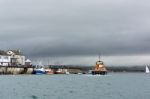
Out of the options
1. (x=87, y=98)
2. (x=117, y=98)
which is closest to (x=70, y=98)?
(x=87, y=98)

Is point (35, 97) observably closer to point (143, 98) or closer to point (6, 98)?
point (6, 98)

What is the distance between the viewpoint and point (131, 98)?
6669 cm

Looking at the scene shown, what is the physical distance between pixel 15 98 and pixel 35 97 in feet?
10.4

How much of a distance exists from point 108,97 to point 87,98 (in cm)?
394

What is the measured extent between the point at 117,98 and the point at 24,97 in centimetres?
1280

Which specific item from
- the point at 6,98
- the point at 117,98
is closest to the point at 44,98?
the point at 6,98

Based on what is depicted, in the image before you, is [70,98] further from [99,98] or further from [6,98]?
[6,98]

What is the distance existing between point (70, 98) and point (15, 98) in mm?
7321

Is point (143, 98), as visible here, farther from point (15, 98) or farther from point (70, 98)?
point (15, 98)

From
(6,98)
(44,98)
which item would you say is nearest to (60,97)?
(44,98)

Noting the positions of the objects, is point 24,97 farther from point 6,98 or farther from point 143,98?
point 143,98

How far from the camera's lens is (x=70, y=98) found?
6606 cm

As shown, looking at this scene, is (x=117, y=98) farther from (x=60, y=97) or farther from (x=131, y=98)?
(x=60, y=97)

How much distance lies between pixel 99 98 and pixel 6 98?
12397mm
